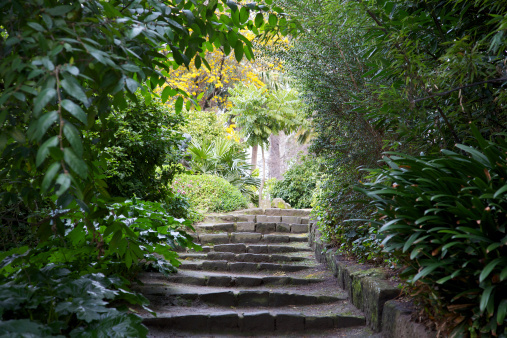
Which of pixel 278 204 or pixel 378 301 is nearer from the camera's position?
pixel 378 301

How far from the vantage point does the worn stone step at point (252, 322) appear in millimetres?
3381

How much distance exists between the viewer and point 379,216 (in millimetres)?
2195

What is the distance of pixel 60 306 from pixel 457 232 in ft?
5.70

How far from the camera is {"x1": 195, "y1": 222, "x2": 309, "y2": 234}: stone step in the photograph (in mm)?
6836

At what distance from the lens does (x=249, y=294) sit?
13.2 feet

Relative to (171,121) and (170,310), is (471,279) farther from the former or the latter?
(171,121)

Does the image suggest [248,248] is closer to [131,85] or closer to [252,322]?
[252,322]

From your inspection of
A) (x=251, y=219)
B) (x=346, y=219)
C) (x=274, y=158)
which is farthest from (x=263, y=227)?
(x=274, y=158)

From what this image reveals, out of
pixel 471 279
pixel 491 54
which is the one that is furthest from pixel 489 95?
pixel 471 279

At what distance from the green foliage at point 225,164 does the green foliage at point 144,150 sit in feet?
18.5

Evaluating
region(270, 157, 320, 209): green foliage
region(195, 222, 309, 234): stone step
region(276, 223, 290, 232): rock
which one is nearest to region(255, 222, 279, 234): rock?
region(195, 222, 309, 234): stone step

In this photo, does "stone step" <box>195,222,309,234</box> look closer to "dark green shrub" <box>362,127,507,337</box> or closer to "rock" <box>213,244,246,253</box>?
"rock" <box>213,244,246,253</box>

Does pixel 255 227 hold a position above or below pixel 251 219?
below

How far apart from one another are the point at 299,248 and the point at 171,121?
2.87 meters
